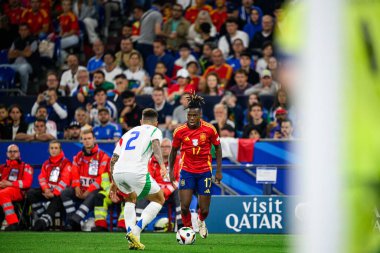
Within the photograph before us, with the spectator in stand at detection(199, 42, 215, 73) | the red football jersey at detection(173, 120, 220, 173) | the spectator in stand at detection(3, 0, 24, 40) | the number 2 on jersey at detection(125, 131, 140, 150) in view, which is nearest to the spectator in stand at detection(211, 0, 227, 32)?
the spectator in stand at detection(199, 42, 215, 73)

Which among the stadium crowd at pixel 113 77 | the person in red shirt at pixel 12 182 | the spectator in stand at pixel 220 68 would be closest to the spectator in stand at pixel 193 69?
the stadium crowd at pixel 113 77

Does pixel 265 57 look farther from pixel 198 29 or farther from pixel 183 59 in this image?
A: pixel 198 29

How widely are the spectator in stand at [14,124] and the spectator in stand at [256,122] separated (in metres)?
4.64

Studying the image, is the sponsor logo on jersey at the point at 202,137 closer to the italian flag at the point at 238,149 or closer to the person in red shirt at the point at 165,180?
the person in red shirt at the point at 165,180

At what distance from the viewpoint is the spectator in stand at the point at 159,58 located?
2016 centimetres

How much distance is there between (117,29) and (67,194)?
766cm

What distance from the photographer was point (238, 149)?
1681 centimetres

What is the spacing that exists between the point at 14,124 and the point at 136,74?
2913 mm

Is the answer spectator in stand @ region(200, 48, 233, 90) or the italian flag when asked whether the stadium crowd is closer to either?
spectator in stand @ region(200, 48, 233, 90)

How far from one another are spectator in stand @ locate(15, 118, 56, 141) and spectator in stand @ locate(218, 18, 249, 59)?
4.59 m

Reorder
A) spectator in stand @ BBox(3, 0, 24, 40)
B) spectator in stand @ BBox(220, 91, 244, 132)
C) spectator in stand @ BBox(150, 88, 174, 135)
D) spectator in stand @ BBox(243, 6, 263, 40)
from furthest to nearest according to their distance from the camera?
spectator in stand @ BBox(3, 0, 24, 40), spectator in stand @ BBox(243, 6, 263, 40), spectator in stand @ BBox(150, 88, 174, 135), spectator in stand @ BBox(220, 91, 244, 132)

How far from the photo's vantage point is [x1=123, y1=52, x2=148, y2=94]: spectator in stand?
19.4 m

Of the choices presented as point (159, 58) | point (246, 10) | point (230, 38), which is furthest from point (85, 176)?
point (246, 10)

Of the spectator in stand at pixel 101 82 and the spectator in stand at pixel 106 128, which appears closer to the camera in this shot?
the spectator in stand at pixel 106 128
